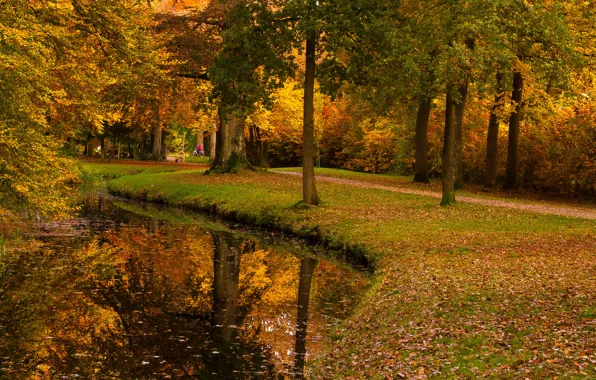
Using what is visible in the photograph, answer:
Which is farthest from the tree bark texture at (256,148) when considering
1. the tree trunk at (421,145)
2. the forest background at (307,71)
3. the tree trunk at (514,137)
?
the tree trunk at (514,137)

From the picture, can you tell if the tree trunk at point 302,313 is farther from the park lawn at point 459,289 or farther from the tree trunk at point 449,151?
the tree trunk at point 449,151

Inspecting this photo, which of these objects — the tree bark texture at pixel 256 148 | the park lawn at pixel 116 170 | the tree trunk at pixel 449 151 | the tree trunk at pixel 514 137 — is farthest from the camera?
the tree bark texture at pixel 256 148

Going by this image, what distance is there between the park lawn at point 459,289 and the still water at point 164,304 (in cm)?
99

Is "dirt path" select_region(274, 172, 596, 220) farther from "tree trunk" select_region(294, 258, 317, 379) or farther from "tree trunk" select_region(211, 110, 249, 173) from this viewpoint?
"tree trunk" select_region(294, 258, 317, 379)

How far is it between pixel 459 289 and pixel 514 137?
2454 cm

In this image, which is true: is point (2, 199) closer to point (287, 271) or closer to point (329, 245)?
point (287, 271)

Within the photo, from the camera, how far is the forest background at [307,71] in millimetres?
16516

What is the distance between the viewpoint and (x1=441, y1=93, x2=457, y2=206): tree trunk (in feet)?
89.8

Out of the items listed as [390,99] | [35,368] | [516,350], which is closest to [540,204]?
[390,99]

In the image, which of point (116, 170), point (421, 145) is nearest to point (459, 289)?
point (421, 145)

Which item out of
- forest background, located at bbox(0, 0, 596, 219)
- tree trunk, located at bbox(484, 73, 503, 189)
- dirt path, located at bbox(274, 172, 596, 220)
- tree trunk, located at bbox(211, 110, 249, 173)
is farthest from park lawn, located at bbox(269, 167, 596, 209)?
tree trunk, located at bbox(211, 110, 249, 173)

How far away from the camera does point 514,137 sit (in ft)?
121

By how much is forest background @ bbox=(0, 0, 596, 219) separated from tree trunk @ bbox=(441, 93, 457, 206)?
141 mm

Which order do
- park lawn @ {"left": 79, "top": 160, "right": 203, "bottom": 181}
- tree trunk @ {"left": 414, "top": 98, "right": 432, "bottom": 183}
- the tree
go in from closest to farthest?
the tree → tree trunk @ {"left": 414, "top": 98, "right": 432, "bottom": 183} → park lawn @ {"left": 79, "top": 160, "right": 203, "bottom": 181}
